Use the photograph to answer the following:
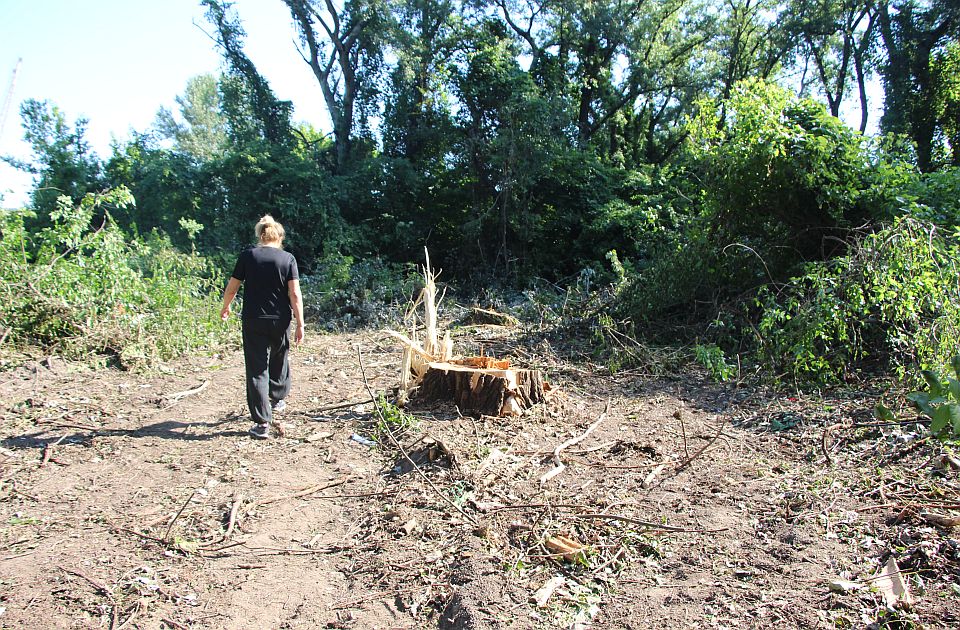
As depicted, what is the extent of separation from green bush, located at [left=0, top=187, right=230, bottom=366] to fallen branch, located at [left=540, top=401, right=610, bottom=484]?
499 cm

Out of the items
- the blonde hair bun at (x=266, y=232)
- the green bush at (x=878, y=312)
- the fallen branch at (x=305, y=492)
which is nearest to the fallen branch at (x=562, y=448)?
the fallen branch at (x=305, y=492)

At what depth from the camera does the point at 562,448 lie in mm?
4477

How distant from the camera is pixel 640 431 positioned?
500cm

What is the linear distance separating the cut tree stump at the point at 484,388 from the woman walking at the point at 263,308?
129 cm

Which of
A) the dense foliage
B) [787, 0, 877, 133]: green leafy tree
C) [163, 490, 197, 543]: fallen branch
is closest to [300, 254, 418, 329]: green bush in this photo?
the dense foliage

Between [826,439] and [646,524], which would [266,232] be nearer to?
[646,524]

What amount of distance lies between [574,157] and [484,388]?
11.3 meters

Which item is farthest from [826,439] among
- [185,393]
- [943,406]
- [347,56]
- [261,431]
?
[347,56]

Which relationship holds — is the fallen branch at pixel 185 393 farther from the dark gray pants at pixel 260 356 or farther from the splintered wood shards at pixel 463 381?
the splintered wood shards at pixel 463 381

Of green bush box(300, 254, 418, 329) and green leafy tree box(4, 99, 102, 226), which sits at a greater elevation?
green leafy tree box(4, 99, 102, 226)

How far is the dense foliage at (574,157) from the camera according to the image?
765 cm

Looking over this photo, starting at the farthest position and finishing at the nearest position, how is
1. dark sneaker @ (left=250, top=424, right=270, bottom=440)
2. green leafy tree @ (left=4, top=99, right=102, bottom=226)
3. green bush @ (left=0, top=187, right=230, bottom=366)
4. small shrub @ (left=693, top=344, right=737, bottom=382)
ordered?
1. green leafy tree @ (left=4, top=99, right=102, bottom=226)
2. green bush @ (left=0, top=187, right=230, bottom=366)
3. small shrub @ (left=693, top=344, right=737, bottom=382)
4. dark sneaker @ (left=250, top=424, right=270, bottom=440)

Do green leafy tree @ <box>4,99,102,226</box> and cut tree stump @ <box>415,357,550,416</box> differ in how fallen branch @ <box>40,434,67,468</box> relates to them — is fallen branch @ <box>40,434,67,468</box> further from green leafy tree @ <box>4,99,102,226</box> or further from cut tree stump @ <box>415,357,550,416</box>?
green leafy tree @ <box>4,99,102,226</box>

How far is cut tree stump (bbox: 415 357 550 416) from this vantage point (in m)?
5.17
